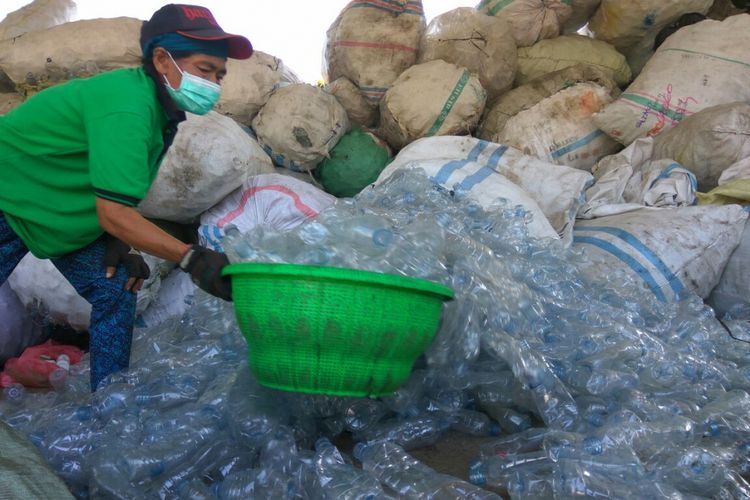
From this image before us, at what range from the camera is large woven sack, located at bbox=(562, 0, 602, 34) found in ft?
15.7

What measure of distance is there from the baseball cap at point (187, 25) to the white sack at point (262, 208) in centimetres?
128

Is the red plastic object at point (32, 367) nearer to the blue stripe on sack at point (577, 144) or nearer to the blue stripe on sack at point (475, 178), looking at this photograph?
the blue stripe on sack at point (475, 178)

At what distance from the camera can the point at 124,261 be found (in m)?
2.36

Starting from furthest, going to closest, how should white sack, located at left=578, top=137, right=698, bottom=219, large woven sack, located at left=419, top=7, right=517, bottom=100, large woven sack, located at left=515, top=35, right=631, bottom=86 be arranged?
large woven sack, located at left=515, top=35, right=631, bottom=86, large woven sack, located at left=419, top=7, right=517, bottom=100, white sack, located at left=578, top=137, right=698, bottom=219

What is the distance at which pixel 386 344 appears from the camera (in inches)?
64.0

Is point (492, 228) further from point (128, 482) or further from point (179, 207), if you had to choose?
point (128, 482)

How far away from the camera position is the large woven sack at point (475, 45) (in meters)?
4.26

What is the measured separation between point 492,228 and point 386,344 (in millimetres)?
1422

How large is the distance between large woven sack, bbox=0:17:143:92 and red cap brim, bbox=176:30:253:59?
2.02 metres

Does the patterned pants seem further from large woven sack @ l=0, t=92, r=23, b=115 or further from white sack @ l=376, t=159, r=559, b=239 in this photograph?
large woven sack @ l=0, t=92, r=23, b=115

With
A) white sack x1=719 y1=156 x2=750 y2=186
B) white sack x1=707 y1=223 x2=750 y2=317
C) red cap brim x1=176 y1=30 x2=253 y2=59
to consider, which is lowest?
white sack x1=707 y1=223 x2=750 y2=317

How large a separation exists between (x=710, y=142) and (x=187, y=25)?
9.35ft

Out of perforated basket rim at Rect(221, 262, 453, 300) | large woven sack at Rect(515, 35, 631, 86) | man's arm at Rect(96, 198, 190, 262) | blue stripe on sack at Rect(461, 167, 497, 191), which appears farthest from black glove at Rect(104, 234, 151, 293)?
large woven sack at Rect(515, 35, 631, 86)

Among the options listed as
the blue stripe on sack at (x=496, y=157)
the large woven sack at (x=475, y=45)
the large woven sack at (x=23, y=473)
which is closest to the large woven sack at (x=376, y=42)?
the large woven sack at (x=475, y=45)
